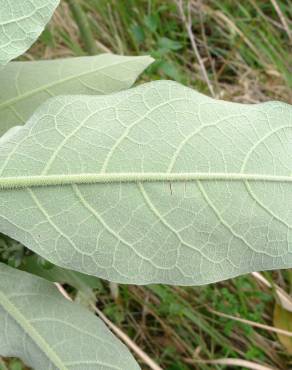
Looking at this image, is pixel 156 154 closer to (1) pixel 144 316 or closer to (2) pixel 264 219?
(2) pixel 264 219

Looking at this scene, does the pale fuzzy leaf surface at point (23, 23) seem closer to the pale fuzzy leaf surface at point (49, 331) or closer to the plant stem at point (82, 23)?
the pale fuzzy leaf surface at point (49, 331)

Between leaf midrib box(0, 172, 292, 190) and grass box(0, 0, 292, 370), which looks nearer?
leaf midrib box(0, 172, 292, 190)

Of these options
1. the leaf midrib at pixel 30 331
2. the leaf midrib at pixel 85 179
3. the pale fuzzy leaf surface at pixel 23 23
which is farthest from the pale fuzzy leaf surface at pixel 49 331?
the pale fuzzy leaf surface at pixel 23 23

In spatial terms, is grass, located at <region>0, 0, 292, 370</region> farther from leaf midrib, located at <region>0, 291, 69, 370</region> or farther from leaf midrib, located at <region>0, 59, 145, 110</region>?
leaf midrib, located at <region>0, 291, 69, 370</region>

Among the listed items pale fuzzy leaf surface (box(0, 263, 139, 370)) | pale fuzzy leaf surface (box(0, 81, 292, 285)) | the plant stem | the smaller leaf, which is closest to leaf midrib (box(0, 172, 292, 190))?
pale fuzzy leaf surface (box(0, 81, 292, 285))

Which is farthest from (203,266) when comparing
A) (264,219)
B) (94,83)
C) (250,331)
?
(250,331)
